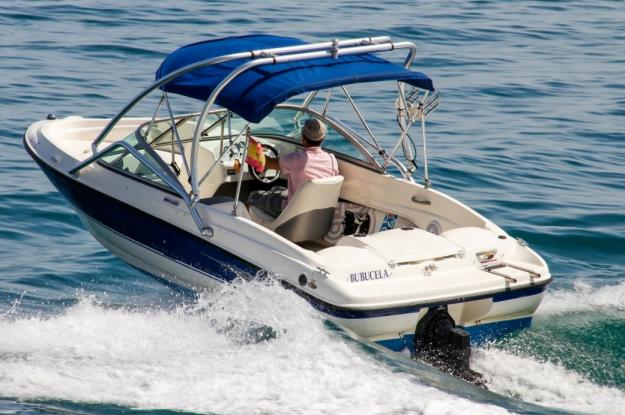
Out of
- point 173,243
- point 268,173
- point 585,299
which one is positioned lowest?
point 585,299

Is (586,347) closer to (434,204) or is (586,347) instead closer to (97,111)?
(434,204)

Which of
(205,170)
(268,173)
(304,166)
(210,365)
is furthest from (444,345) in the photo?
(205,170)

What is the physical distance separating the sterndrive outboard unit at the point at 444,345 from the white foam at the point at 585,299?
156 cm

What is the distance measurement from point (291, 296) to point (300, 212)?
2.87 feet

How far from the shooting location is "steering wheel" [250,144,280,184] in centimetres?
922

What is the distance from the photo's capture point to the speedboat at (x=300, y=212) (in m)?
7.52

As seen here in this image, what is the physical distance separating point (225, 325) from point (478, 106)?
7.92m

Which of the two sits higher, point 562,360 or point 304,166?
point 304,166

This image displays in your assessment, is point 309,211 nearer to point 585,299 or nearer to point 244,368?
point 244,368

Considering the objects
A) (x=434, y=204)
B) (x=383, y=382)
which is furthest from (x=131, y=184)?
(x=383, y=382)

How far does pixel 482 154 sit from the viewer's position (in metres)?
13.1

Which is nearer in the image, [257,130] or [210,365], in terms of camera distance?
[210,365]

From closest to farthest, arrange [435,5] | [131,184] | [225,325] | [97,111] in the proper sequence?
[225,325]
[131,184]
[97,111]
[435,5]

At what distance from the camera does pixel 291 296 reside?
7.60 m
